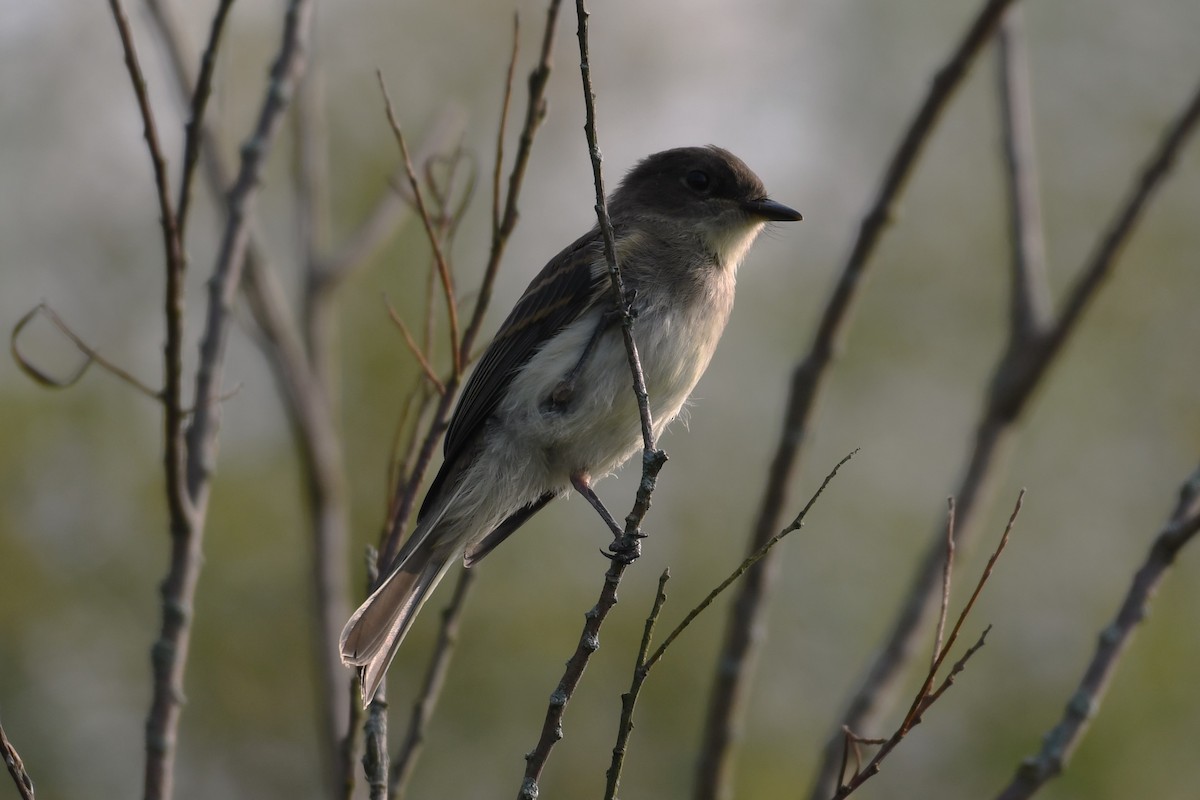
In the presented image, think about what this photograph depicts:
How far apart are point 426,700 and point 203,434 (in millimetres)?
952

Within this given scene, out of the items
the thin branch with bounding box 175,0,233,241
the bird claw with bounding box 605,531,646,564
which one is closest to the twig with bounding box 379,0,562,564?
the bird claw with bounding box 605,531,646,564

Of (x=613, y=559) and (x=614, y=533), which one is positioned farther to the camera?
(x=614, y=533)

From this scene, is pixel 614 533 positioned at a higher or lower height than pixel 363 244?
lower

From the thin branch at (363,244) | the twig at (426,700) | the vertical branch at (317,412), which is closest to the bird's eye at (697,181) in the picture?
the thin branch at (363,244)

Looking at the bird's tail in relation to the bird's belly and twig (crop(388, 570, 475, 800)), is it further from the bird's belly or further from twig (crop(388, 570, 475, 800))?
the bird's belly

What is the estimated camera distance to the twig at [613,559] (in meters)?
2.61

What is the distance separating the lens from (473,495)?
4441 mm

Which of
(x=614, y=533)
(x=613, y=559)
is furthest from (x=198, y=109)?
(x=614, y=533)

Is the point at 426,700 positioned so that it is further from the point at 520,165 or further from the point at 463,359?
the point at 520,165

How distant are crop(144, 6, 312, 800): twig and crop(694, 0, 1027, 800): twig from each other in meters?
1.79

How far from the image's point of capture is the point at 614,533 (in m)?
3.78

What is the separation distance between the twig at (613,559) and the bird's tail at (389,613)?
668mm

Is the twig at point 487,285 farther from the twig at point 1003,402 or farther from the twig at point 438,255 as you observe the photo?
the twig at point 1003,402

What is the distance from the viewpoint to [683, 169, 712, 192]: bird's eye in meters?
5.10
